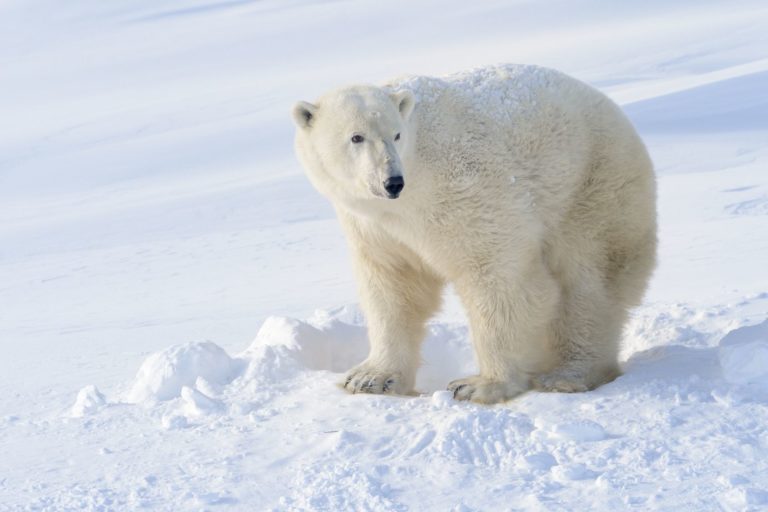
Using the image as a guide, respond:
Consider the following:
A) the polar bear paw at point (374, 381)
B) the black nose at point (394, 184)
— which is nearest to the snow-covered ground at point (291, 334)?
the polar bear paw at point (374, 381)

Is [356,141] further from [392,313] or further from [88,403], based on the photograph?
[88,403]

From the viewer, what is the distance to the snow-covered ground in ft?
11.6

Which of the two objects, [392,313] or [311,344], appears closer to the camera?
[392,313]

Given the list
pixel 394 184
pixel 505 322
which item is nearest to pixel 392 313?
pixel 505 322

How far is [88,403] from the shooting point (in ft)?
15.3

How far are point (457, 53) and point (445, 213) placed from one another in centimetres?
1929

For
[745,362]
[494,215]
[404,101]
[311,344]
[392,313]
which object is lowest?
[311,344]

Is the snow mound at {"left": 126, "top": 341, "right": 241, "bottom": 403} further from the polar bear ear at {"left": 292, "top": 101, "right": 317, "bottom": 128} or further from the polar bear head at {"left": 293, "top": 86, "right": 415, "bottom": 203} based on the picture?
the polar bear ear at {"left": 292, "top": 101, "right": 317, "bottom": 128}

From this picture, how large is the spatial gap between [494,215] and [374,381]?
39.2 inches

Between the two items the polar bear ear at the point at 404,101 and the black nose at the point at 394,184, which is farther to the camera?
the polar bear ear at the point at 404,101

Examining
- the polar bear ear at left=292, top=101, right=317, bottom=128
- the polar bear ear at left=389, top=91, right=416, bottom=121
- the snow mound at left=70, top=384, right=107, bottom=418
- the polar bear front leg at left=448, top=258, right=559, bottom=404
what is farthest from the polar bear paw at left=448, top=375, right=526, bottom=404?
the snow mound at left=70, top=384, right=107, bottom=418

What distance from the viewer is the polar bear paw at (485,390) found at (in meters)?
4.43

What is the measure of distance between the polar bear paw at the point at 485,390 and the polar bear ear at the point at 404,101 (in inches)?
47.5

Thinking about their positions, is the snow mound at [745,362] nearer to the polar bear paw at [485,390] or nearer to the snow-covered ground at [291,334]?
the snow-covered ground at [291,334]
